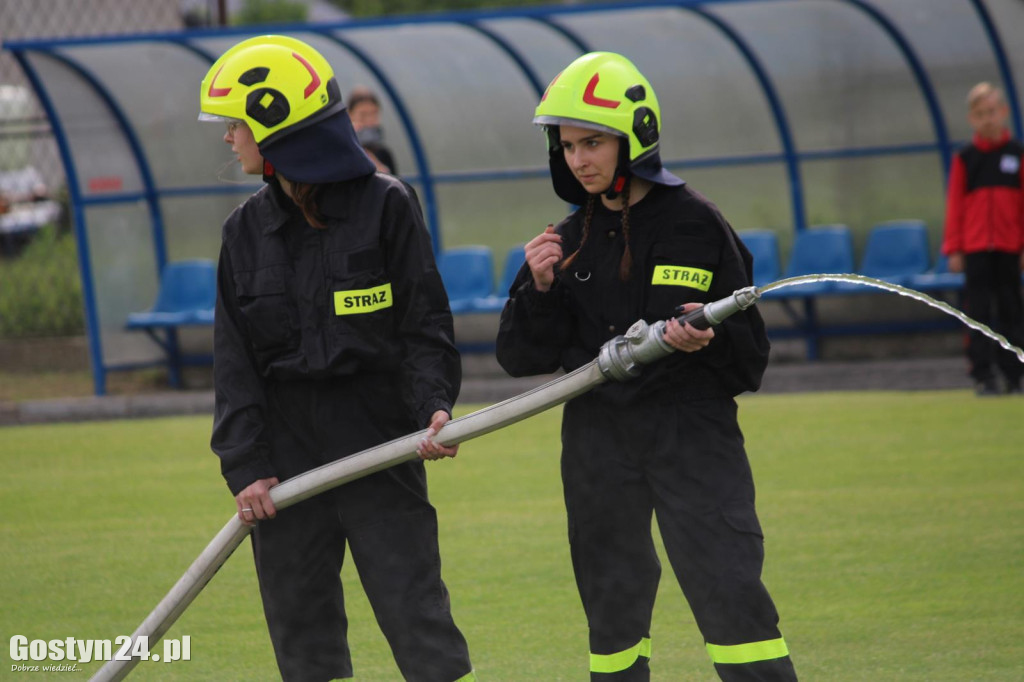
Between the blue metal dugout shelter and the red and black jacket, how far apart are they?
2329 mm

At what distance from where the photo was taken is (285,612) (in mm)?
4086

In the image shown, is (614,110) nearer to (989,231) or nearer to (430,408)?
(430,408)

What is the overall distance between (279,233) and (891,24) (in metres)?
10.4

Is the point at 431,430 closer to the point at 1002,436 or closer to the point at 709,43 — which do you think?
the point at 1002,436

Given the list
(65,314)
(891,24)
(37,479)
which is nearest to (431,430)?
A: (37,479)

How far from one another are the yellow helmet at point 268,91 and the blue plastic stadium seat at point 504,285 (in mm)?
9268

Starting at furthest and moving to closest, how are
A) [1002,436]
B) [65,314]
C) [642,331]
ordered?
[65,314] → [1002,436] → [642,331]

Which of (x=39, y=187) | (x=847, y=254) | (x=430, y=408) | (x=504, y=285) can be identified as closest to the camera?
(x=430, y=408)

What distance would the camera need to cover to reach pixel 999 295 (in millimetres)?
11188

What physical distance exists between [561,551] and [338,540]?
3.00m

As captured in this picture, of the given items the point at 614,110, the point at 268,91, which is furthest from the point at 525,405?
the point at 268,91

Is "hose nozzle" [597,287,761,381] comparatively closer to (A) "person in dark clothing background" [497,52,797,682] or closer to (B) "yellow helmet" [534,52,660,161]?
(A) "person in dark clothing background" [497,52,797,682]

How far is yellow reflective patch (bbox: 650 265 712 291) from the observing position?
407cm

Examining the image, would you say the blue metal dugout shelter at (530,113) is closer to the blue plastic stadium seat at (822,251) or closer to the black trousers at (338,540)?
the blue plastic stadium seat at (822,251)
